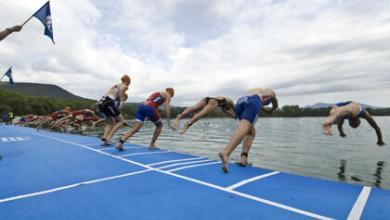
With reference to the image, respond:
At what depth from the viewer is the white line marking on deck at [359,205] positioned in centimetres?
234

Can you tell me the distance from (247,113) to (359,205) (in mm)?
2028

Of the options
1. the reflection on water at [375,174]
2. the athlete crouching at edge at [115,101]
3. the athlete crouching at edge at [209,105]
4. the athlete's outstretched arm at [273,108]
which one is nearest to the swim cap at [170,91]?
the athlete crouching at edge at [115,101]

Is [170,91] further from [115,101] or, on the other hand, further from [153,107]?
[115,101]

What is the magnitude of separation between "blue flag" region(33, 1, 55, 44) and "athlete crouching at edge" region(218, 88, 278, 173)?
660 centimetres

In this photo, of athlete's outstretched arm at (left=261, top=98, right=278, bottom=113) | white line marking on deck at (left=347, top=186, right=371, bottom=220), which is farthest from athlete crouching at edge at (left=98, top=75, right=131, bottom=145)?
white line marking on deck at (left=347, top=186, right=371, bottom=220)

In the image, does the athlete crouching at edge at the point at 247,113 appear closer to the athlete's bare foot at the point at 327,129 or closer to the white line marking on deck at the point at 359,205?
the athlete's bare foot at the point at 327,129

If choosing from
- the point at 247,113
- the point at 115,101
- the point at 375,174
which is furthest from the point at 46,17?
the point at 375,174

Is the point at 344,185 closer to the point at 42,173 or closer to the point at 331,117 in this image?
the point at 331,117

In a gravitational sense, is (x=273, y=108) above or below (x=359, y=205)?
above

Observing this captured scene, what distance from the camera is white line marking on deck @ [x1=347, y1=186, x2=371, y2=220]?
234cm

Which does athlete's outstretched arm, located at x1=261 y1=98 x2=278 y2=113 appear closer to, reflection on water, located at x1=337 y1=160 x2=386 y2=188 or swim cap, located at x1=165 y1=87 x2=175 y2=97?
reflection on water, located at x1=337 y1=160 x2=386 y2=188

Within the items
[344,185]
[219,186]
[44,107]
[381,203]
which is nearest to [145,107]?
[219,186]

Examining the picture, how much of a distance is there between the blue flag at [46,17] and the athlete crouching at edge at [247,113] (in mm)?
6597

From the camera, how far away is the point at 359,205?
8.46 ft
